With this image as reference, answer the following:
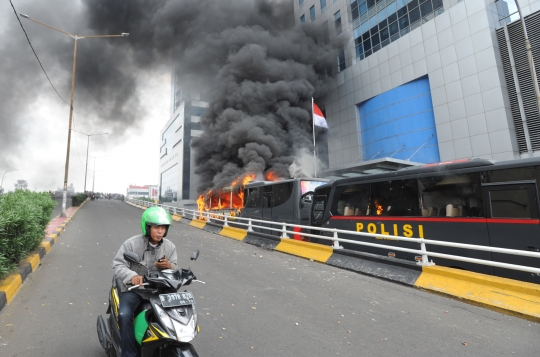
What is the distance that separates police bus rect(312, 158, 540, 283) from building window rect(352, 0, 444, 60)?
20413 millimetres

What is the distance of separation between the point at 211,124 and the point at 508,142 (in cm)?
2179

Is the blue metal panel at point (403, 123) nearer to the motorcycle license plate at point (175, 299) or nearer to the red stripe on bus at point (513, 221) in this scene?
the red stripe on bus at point (513, 221)

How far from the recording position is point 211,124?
1072 inches

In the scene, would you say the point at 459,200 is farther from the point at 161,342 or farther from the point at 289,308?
the point at 161,342

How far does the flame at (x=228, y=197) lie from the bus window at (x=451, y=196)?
1405cm

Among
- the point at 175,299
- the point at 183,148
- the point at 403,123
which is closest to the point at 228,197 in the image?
the point at 403,123

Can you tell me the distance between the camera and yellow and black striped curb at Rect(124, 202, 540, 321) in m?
3.98

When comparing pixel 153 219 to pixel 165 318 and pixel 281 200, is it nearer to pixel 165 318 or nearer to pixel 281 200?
pixel 165 318

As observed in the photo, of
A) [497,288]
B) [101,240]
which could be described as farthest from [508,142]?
[101,240]

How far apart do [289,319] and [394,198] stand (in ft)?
14.4

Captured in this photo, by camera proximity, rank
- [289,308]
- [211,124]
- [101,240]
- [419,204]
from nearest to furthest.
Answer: [289,308]
[419,204]
[101,240]
[211,124]

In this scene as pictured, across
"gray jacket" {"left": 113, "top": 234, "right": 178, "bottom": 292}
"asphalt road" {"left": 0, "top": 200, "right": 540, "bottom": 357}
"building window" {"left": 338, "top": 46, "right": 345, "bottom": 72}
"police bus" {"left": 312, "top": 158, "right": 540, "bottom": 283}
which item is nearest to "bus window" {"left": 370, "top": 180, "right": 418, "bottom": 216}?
"police bus" {"left": 312, "top": 158, "right": 540, "bottom": 283}

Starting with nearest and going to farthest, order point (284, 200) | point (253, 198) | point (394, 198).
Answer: point (394, 198), point (284, 200), point (253, 198)

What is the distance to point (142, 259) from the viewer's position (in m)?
2.54
